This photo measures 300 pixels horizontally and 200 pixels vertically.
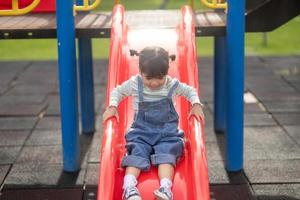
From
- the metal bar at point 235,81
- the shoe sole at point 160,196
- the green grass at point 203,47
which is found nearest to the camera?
the shoe sole at point 160,196

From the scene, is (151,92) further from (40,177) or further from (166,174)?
(40,177)

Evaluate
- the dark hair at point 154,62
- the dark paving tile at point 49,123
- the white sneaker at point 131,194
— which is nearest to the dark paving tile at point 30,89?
the dark paving tile at point 49,123

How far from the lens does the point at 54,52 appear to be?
9.81 m

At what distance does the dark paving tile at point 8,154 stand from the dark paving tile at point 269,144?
208cm

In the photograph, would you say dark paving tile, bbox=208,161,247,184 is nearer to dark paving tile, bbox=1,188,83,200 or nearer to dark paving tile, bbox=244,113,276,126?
dark paving tile, bbox=1,188,83,200

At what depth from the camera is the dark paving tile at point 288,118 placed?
5873 mm

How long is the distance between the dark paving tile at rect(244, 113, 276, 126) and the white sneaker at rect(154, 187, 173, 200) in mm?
2909

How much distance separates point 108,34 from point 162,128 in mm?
1229

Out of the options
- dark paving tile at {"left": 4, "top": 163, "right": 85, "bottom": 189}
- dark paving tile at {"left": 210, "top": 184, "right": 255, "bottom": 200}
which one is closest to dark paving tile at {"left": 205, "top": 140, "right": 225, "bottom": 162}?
dark paving tile at {"left": 210, "top": 184, "right": 255, "bottom": 200}

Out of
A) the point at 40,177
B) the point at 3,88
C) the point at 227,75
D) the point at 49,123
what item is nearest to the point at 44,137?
the point at 49,123

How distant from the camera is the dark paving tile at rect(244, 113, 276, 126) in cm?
586

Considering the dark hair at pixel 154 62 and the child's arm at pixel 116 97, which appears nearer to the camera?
the dark hair at pixel 154 62

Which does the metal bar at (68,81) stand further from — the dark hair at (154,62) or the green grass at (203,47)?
the green grass at (203,47)

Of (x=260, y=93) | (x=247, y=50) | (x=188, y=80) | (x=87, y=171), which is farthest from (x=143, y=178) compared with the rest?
(x=247, y=50)
